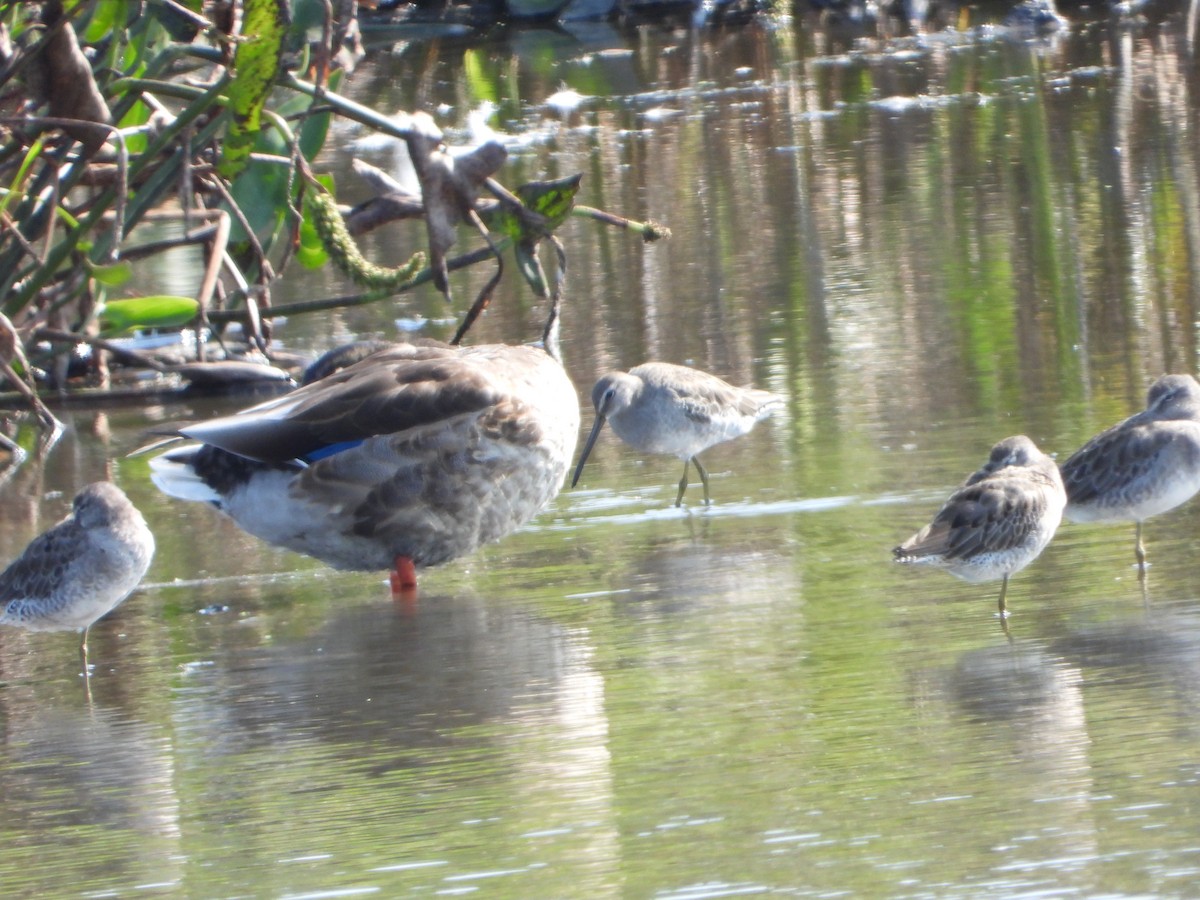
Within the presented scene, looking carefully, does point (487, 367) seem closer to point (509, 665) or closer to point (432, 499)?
point (432, 499)

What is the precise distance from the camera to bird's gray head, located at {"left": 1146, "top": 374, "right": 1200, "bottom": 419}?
7.29 m

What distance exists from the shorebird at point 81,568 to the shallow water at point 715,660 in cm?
20

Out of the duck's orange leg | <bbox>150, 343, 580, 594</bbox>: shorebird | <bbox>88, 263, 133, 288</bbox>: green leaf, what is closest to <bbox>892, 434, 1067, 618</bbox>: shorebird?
<bbox>150, 343, 580, 594</bbox>: shorebird

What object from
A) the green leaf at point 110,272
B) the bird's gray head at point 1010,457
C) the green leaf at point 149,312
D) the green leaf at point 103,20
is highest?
the green leaf at point 103,20

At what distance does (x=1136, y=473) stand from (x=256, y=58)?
4.35 meters

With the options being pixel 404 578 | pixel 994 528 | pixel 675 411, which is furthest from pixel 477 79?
pixel 994 528

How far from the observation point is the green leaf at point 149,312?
392 inches

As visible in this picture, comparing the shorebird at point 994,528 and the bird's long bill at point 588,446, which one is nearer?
the shorebird at point 994,528

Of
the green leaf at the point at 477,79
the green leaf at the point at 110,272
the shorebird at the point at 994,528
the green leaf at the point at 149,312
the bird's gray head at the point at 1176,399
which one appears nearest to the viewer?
the shorebird at the point at 994,528

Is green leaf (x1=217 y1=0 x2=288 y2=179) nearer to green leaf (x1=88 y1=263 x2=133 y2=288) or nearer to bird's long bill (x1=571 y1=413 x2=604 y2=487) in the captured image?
green leaf (x1=88 y1=263 x2=133 y2=288)

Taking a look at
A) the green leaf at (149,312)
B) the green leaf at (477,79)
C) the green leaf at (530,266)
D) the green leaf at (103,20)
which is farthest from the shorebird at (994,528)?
the green leaf at (477,79)

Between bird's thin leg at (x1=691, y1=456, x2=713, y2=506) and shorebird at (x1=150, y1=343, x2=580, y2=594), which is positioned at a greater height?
shorebird at (x1=150, y1=343, x2=580, y2=594)

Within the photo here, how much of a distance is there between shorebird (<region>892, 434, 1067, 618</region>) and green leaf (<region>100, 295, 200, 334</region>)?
4534 mm

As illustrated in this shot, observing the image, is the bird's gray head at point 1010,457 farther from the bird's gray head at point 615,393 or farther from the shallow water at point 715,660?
the bird's gray head at point 615,393
